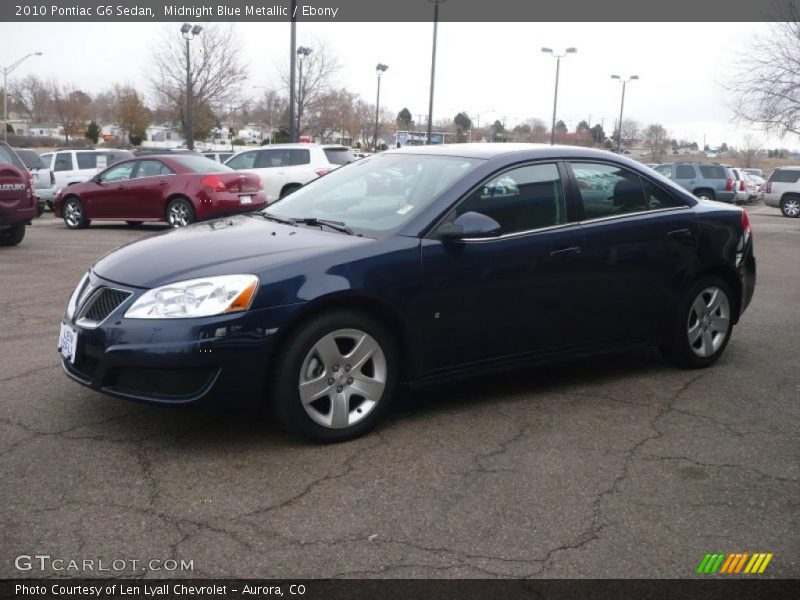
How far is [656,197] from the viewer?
5625 millimetres

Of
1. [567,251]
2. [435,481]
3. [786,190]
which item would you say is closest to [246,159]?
[567,251]

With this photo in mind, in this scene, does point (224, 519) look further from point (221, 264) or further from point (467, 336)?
point (467, 336)

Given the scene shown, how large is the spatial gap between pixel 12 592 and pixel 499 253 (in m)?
2.94

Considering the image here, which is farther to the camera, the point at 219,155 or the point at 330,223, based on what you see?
the point at 219,155

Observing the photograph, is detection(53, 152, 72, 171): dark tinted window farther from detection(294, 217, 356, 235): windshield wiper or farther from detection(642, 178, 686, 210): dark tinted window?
detection(642, 178, 686, 210): dark tinted window

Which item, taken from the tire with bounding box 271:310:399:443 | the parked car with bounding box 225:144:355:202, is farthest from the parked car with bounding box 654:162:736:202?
the tire with bounding box 271:310:399:443

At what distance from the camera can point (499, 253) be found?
473 cm

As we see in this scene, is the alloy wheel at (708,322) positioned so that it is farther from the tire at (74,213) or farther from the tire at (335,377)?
the tire at (74,213)

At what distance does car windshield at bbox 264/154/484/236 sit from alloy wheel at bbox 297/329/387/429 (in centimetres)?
67

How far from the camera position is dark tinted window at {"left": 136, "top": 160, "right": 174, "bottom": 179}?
50.9 feet

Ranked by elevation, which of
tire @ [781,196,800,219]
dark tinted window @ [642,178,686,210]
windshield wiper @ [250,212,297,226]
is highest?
dark tinted window @ [642,178,686,210]

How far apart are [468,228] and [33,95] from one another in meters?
78.9

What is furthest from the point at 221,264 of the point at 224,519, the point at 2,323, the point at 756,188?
the point at 756,188
